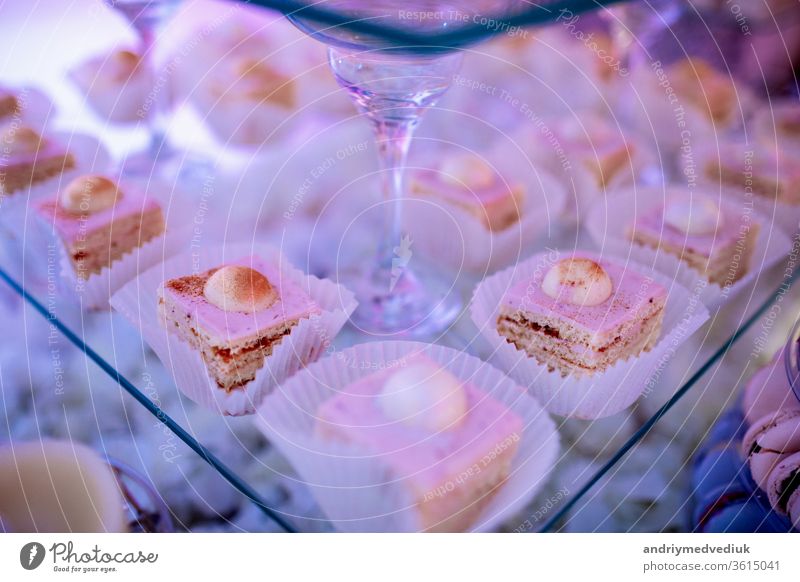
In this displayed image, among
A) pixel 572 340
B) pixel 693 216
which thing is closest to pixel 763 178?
pixel 693 216

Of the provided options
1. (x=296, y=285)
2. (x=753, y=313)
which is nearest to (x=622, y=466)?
(x=753, y=313)

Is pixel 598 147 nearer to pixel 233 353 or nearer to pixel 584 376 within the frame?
pixel 584 376

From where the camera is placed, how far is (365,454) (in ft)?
2.19

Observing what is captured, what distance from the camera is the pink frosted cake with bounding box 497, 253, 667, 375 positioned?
2.58 feet

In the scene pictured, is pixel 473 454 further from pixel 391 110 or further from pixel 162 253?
pixel 162 253

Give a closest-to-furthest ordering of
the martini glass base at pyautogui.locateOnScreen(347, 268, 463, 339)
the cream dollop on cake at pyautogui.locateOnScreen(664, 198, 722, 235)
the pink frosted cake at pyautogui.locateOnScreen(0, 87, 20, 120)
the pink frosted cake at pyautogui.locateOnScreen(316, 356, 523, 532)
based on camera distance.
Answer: the pink frosted cake at pyautogui.locateOnScreen(316, 356, 523, 532), the martini glass base at pyautogui.locateOnScreen(347, 268, 463, 339), the cream dollop on cake at pyautogui.locateOnScreen(664, 198, 722, 235), the pink frosted cake at pyautogui.locateOnScreen(0, 87, 20, 120)

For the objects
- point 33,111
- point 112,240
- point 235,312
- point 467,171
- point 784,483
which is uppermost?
point 33,111

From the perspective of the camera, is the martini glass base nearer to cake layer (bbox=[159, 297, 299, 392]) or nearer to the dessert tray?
the dessert tray

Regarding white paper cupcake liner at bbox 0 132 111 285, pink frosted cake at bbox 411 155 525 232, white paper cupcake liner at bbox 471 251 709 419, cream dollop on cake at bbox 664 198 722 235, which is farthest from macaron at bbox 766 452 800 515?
white paper cupcake liner at bbox 0 132 111 285

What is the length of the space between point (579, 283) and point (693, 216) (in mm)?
320

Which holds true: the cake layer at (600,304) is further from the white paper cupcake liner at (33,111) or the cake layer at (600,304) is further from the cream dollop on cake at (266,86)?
the white paper cupcake liner at (33,111)

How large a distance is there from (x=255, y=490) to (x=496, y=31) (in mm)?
559

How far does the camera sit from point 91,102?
3.71 feet

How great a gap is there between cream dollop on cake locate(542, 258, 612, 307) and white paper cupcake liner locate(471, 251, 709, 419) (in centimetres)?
5
